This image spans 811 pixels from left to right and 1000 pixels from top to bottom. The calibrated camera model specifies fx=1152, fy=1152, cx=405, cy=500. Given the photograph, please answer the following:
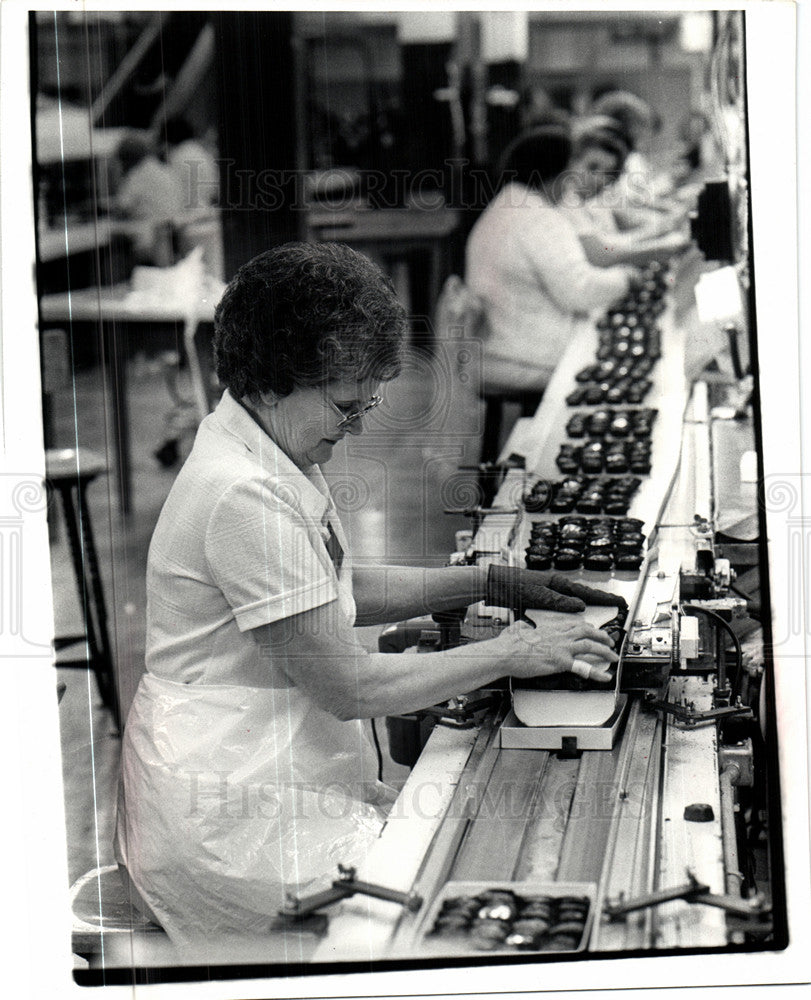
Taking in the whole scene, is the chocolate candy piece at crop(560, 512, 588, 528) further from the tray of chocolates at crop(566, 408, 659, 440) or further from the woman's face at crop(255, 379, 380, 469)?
the woman's face at crop(255, 379, 380, 469)

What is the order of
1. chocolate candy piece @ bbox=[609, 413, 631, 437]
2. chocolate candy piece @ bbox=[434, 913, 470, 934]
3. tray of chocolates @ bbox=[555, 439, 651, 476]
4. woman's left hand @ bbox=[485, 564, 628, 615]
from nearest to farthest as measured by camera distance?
1. chocolate candy piece @ bbox=[434, 913, 470, 934]
2. woman's left hand @ bbox=[485, 564, 628, 615]
3. tray of chocolates @ bbox=[555, 439, 651, 476]
4. chocolate candy piece @ bbox=[609, 413, 631, 437]

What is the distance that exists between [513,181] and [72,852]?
51.7 inches

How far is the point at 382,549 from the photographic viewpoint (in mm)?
1976

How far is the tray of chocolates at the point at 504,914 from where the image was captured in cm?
155

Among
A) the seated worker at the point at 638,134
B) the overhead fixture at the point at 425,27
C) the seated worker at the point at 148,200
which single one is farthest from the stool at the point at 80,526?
the seated worker at the point at 638,134

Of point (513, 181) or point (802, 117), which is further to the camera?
point (513, 181)

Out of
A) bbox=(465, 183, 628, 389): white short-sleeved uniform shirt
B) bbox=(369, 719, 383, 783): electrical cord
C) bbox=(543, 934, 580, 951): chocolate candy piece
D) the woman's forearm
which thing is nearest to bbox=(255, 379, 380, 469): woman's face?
the woman's forearm

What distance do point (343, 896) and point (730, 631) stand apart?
2.49 feet

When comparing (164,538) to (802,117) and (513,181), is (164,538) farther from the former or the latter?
(802,117)

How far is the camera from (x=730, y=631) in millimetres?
1880

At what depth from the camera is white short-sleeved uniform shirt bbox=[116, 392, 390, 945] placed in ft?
5.62

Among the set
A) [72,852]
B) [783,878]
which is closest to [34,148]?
[72,852]

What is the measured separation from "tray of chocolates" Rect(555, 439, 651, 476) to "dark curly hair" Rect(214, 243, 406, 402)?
77 centimetres

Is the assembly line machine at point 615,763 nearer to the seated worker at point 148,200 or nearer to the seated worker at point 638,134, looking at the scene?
the seated worker at point 638,134
